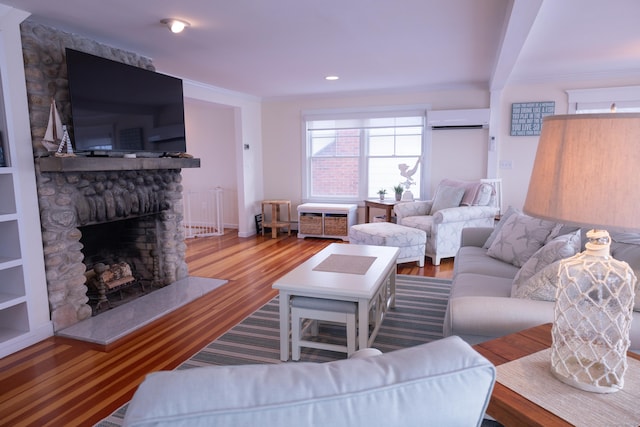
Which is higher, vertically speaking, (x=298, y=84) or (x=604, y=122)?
(x=298, y=84)

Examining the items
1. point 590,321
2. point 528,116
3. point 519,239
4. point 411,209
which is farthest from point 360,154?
point 590,321

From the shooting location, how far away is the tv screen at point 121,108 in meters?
2.87

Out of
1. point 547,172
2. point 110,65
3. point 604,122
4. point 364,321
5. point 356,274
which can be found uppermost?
point 110,65

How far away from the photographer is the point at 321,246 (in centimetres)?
568

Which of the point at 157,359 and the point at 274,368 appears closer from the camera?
the point at 274,368

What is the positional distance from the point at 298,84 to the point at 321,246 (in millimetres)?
2249

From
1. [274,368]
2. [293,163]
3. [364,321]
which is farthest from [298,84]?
[274,368]

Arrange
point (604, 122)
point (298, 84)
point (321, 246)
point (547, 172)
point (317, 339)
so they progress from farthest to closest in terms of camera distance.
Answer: point (321, 246) < point (298, 84) < point (317, 339) < point (547, 172) < point (604, 122)

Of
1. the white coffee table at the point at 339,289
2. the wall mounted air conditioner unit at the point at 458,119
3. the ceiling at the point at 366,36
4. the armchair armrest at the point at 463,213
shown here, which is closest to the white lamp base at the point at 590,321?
the white coffee table at the point at 339,289

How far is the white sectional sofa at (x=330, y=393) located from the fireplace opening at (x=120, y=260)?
314 cm

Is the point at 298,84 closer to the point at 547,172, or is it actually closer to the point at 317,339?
the point at 317,339

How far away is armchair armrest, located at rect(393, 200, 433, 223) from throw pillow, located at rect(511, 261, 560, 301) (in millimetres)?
3333

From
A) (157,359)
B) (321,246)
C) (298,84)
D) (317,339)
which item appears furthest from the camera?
(321,246)

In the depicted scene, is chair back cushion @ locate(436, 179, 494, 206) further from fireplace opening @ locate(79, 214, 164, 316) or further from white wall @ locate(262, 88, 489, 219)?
fireplace opening @ locate(79, 214, 164, 316)
